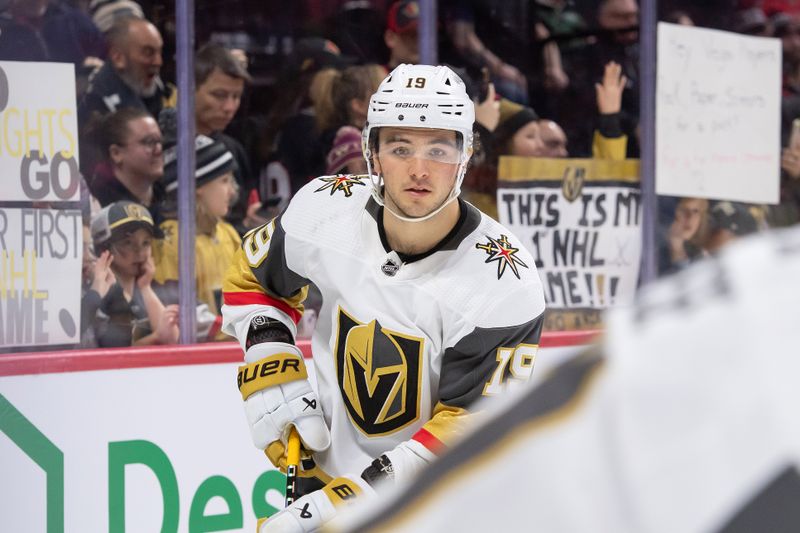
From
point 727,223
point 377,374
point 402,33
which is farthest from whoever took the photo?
point 727,223

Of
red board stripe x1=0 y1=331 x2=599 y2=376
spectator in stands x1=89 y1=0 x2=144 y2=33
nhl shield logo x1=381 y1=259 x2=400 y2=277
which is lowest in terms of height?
red board stripe x1=0 y1=331 x2=599 y2=376

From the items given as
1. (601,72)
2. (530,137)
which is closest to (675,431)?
(530,137)

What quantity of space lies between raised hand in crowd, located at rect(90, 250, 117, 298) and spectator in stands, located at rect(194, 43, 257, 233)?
40 cm

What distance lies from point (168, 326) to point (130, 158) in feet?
1.56

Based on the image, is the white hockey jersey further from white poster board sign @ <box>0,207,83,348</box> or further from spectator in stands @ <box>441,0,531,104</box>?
spectator in stands @ <box>441,0,531,104</box>

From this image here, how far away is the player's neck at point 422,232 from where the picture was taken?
7.83ft

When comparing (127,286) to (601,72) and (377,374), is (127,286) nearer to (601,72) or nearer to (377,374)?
(377,374)

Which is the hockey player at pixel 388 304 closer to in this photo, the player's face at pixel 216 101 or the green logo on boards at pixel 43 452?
the green logo on boards at pixel 43 452

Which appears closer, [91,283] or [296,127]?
[91,283]

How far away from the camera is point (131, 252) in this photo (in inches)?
140

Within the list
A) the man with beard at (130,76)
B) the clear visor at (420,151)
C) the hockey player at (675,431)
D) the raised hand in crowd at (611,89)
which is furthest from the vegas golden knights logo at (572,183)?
the hockey player at (675,431)

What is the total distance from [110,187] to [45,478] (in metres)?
0.82

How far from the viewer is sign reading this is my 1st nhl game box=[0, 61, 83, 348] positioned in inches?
129

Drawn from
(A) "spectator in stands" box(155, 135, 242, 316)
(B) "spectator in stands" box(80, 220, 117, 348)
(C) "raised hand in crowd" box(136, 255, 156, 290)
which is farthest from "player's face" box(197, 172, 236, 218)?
(B) "spectator in stands" box(80, 220, 117, 348)
